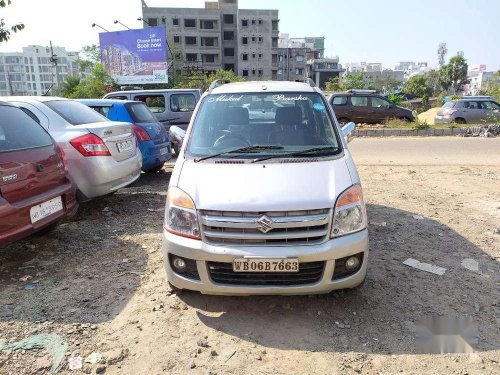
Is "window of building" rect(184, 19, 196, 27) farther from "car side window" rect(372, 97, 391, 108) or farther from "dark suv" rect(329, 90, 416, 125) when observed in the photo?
"car side window" rect(372, 97, 391, 108)

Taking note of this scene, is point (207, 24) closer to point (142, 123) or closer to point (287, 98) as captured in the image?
point (142, 123)

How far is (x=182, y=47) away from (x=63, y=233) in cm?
6536

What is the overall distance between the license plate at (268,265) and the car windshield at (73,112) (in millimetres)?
3853

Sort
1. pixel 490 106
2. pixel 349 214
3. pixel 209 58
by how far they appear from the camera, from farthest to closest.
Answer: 1. pixel 209 58
2. pixel 490 106
3. pixel 349 214

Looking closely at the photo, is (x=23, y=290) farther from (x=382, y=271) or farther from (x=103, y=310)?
(x=382, y=271)

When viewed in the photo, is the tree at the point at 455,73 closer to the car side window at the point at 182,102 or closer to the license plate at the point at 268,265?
the car side window at the point at 182,102

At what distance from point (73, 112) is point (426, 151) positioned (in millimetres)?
9114

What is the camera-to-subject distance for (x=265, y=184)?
3.02 meters

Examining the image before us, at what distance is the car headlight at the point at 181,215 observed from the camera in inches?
116

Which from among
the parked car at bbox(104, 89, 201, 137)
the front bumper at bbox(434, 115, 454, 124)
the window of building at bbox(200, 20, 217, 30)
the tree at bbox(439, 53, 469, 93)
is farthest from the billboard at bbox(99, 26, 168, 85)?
the tree at bbox(439, 53, 469, 93)

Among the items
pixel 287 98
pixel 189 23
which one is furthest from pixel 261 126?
pixel 189 23

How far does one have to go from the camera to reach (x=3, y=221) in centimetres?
341

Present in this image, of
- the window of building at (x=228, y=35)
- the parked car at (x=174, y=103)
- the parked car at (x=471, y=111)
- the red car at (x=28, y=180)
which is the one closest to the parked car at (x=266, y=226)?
the red car at (x=28, y=180)

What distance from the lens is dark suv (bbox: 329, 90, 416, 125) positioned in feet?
54.9
